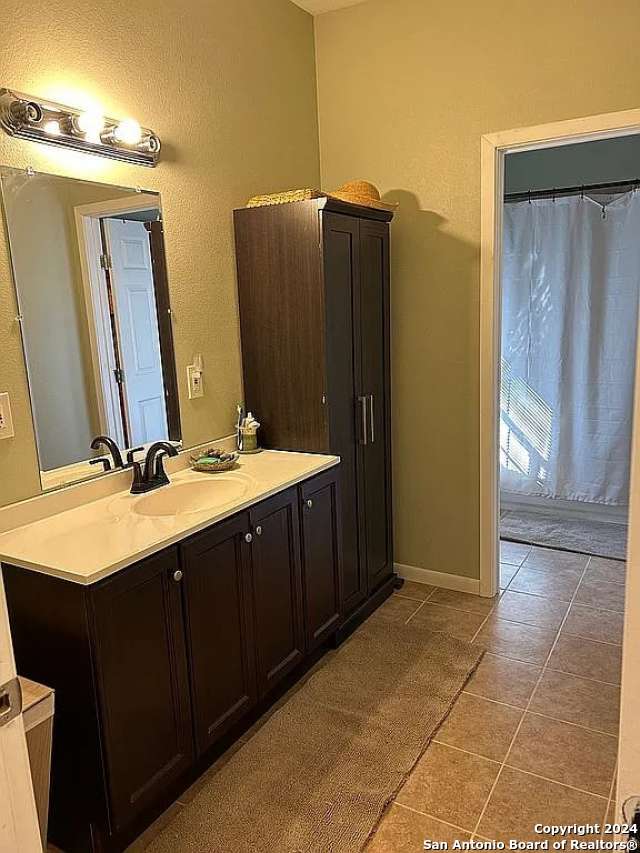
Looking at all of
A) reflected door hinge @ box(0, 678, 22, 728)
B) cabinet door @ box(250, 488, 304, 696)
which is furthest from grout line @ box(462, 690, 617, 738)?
reflected door hinge @ box(0, 678, 22, 728)

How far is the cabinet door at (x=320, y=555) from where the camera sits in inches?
101

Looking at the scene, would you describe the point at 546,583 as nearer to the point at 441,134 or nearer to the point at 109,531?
the point at 441,134

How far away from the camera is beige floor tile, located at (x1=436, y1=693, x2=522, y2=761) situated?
2.26 meters

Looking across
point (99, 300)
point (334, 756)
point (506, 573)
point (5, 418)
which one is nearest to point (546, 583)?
point (506, 573)

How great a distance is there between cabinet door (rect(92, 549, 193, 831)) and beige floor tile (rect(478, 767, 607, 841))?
954 millimetres

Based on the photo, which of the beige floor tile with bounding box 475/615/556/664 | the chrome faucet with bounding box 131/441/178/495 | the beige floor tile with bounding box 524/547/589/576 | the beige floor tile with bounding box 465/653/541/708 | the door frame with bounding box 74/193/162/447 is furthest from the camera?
the beige floor tile with bounding box 524/547/589/576

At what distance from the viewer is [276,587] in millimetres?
2389

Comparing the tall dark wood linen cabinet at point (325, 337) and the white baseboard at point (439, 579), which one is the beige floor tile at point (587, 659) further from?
the tall dark wood linen cabinet at point (325, 337)

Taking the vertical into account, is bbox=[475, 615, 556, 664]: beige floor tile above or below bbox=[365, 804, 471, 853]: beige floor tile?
above

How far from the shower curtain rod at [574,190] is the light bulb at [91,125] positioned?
3069 millimetres

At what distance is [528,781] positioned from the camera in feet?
6.85

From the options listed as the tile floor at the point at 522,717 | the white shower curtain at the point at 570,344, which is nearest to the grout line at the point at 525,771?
the tile floor at the point at 522,717

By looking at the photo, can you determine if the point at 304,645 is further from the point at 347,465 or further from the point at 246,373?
the point at 246,373

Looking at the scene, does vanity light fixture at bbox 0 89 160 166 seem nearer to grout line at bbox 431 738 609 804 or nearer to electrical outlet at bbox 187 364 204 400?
electrical outlet at bbox 187 364 204 400
